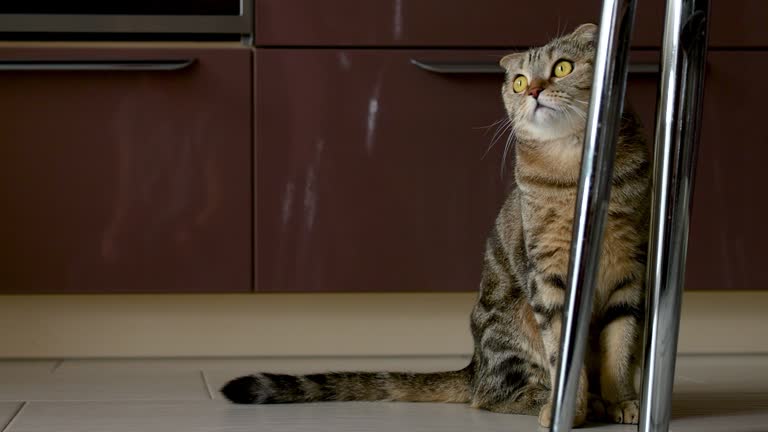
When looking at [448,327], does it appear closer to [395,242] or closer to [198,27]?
[395,242]

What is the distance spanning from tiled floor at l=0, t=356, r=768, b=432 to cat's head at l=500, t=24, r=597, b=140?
430 mm

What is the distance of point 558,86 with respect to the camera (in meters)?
1.49

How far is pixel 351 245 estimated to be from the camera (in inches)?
81.7

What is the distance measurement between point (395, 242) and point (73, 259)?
0.63 metres

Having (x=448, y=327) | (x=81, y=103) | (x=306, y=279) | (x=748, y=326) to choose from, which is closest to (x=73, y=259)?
(x=81, y=103)

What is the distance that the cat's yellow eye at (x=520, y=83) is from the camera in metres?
1.54

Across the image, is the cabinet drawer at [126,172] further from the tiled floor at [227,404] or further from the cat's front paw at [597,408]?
the cat's front paw at [597,408]

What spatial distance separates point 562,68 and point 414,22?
0.60 metres

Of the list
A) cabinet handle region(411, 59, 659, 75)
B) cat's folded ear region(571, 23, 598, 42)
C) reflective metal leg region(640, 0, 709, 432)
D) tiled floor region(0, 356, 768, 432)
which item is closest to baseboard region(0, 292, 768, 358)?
tiled floor region(0, 356, 768, 432)

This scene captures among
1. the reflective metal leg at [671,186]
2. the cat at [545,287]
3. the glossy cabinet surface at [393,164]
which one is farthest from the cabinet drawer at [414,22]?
the reflective metal leg at [671,186]

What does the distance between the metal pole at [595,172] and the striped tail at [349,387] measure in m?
0.71

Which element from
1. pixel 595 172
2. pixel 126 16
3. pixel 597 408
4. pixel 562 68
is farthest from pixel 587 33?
pixel 126 16

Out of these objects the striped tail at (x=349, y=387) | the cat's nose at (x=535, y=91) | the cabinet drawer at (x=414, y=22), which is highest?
the cabinet drawer at (x=414, y=22)

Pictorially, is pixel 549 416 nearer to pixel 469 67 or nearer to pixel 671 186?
pixel 671 186
